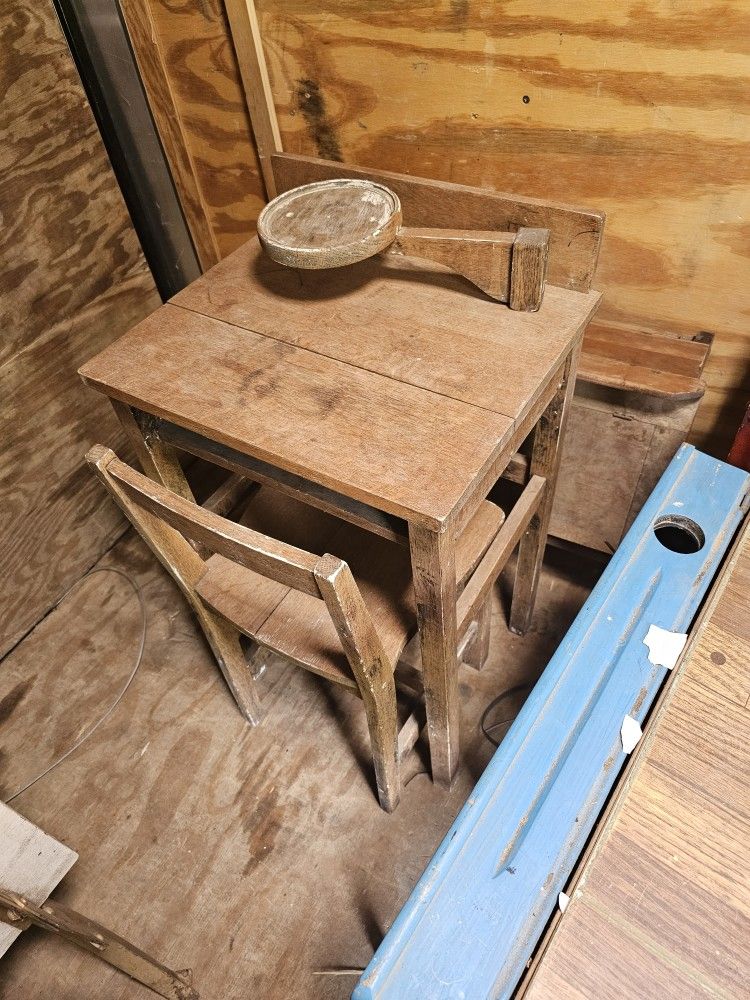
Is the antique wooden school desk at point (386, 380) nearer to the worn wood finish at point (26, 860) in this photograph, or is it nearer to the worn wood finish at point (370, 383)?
the worn wood finish at point (370, 383)

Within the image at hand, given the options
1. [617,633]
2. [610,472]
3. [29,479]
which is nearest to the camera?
[617,633]

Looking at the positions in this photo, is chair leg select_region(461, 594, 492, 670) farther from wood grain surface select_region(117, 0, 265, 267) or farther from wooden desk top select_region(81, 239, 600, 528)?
wood grain surface select_region(117, 0, 265, 267)

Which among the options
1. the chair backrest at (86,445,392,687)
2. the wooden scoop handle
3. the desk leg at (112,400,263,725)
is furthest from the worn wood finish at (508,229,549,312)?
the desk leg at (112,400,263,725)

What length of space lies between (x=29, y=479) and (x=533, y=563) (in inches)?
52.9

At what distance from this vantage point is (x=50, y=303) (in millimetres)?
1722

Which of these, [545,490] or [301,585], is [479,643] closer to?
[545,490]

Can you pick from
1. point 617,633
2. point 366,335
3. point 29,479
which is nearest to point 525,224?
point 366,335

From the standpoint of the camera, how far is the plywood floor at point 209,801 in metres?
1.48

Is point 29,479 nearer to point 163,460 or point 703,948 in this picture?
point 163,460

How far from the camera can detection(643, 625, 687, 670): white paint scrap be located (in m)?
1.16

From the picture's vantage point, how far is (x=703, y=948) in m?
0.90

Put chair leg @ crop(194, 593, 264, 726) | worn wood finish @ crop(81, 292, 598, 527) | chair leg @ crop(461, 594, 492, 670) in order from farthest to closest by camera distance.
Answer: chair leg @ crop(461, 594, 492, 670), chair leg @ crop(194, 593, 264, 726), worn wood finish @ crop(81, 292, 598, 527)

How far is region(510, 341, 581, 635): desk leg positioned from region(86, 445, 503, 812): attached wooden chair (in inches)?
6.4

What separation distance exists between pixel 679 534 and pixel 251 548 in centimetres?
94
